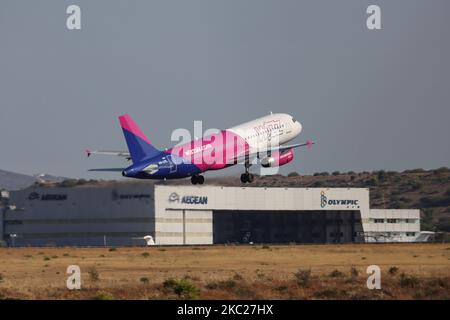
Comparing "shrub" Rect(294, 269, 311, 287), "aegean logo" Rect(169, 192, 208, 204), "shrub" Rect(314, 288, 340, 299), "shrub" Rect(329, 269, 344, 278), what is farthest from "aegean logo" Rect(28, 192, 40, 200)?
"shrub" Rect(314, 288, 340, 299)

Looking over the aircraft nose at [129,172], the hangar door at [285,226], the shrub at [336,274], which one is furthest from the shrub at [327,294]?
the hangar door at [285,226]

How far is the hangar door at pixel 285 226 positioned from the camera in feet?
616

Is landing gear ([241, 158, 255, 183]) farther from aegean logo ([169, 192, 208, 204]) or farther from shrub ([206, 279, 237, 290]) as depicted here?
aegean logo ([169, 192, 208, 204])

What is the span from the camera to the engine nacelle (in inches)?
4685

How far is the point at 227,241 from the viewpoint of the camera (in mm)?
184875

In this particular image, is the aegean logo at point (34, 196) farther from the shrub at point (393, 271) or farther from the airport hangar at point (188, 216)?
the shrub at point (393, 271)

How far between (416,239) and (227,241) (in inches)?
1228

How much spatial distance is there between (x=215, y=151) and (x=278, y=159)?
8.52 meters

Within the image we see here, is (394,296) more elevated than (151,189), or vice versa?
(151,189)

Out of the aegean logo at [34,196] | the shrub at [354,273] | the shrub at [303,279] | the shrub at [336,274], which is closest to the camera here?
the shrub at [303,279]

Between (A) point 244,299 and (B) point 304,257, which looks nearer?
(A) point 244,299
